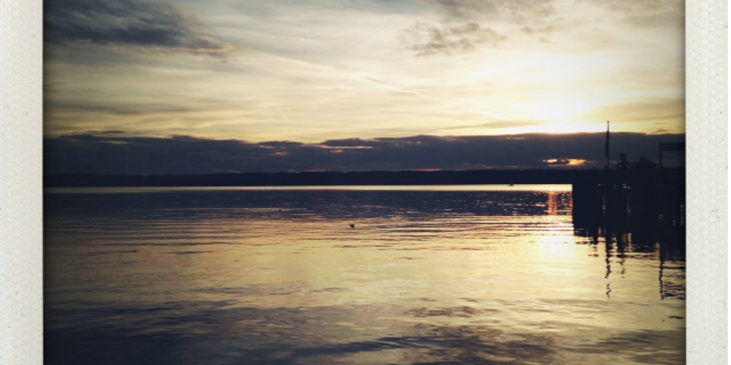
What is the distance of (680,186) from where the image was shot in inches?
101

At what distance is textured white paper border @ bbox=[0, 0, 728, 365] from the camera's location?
7.55 feet

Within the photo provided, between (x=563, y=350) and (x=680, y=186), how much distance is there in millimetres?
920

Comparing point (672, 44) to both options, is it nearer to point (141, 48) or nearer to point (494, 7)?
point (494, 7)

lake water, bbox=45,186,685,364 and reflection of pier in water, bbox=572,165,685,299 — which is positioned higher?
reflection of pier in water, bbox=572,165,685,299

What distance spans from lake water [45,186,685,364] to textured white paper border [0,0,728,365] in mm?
235

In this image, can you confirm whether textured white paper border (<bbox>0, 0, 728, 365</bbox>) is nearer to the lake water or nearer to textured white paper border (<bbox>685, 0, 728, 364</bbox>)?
textured white paper border (<bbox>685, 0, 728, 364</bbox>)
